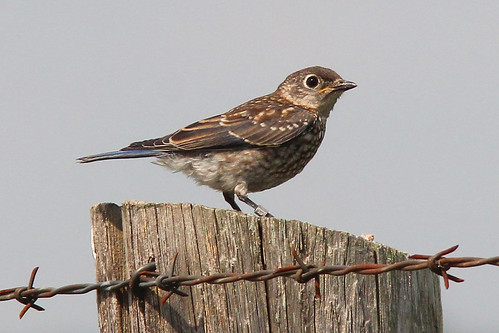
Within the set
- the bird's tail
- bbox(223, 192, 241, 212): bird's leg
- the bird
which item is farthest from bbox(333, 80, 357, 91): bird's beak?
the bird's tail

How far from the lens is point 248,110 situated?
8.77m

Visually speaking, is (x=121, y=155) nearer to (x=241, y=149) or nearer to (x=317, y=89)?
(x=241, y=149)

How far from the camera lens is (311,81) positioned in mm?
9273

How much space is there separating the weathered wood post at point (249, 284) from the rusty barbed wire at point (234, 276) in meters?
0.08

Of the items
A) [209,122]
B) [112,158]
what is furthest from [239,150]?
[112,158]

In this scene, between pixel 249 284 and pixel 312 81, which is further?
pixel 312 81

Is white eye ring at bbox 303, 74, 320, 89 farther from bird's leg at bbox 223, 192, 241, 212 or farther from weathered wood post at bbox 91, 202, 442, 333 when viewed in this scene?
weathered wood post at bbox 91, 202, 442, 333

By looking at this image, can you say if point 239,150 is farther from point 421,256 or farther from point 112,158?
point 421,256

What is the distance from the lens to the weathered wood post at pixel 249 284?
4094 millimetres

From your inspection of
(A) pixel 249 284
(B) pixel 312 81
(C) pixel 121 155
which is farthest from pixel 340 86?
(A) pixel 249 284

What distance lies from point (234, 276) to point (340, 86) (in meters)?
5.35

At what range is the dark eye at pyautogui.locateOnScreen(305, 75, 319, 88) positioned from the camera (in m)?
9.23

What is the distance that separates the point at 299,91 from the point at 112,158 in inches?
110

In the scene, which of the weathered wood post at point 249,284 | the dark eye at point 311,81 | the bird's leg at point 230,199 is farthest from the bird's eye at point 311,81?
the weathered wood post at point 249,284
